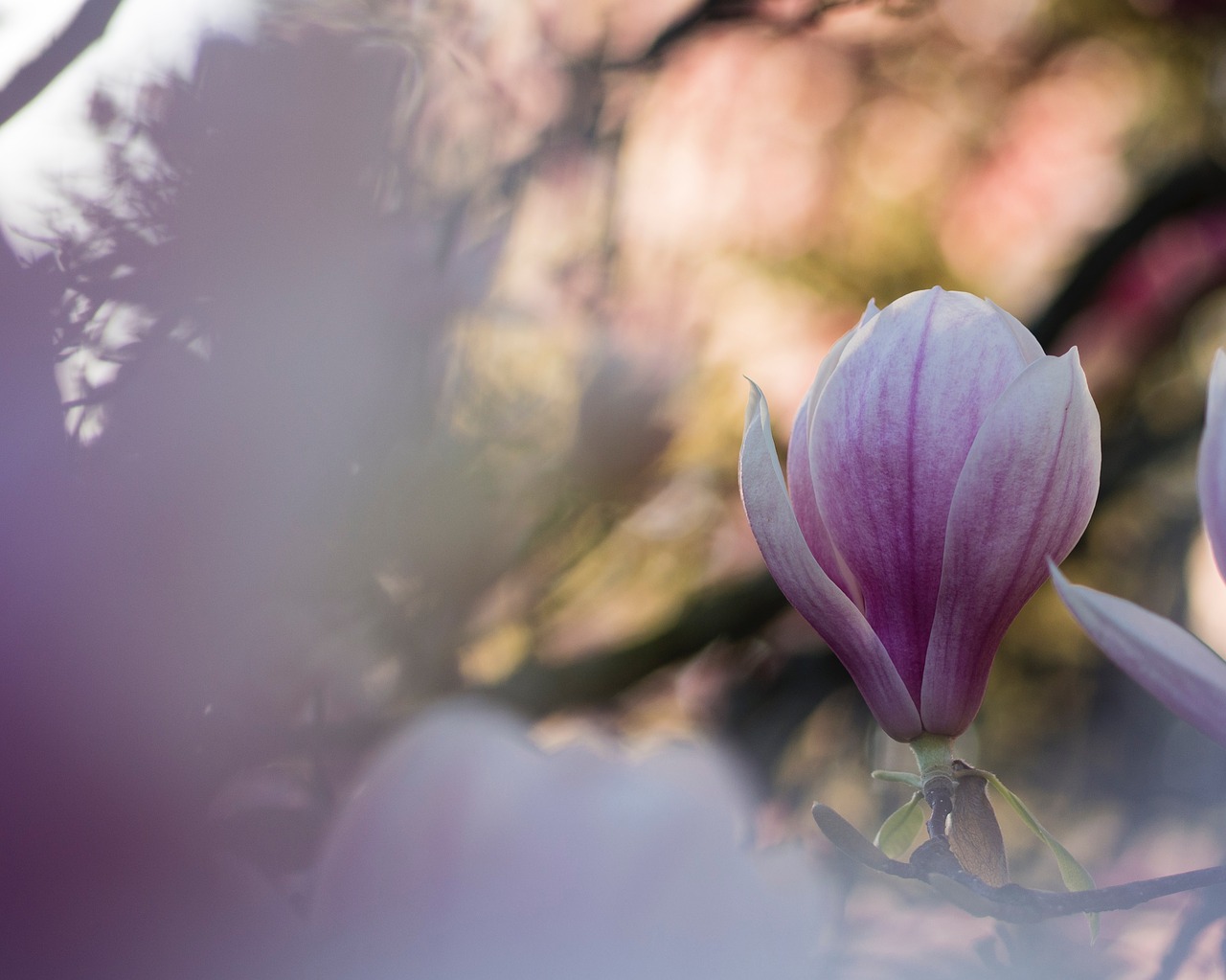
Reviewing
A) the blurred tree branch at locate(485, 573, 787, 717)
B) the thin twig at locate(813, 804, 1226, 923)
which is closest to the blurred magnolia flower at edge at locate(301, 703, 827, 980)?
the thin twig at locate(813, 804, 1226, 923)

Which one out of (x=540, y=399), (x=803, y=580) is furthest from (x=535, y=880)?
(x=540, y=399)

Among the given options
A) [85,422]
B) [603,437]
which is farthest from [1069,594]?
[603,437]

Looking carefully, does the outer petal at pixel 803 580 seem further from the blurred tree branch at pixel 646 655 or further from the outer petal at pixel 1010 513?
the blurred tree branch at pixel 646 655

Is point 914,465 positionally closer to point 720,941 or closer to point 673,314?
point 720,941

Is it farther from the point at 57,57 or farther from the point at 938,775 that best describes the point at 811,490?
the point at 57,57

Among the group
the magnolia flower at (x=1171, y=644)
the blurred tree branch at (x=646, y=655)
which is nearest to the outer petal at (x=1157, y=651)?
the magnolia flower at (x=1171, y=644)

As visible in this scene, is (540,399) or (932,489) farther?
(540,399)

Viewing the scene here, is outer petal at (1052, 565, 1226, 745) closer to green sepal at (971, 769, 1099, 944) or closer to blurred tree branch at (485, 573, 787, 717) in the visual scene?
green sepal at (971, 769, 1099, 944)
